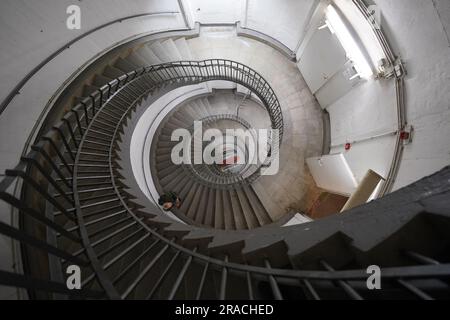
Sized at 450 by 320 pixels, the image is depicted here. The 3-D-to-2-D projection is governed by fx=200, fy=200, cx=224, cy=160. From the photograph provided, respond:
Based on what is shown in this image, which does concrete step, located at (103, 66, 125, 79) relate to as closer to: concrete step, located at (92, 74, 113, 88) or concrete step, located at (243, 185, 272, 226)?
concrete step, located at (92, 74, 113, 88)

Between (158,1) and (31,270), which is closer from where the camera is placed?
(31,270)

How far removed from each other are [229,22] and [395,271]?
30.0 feet

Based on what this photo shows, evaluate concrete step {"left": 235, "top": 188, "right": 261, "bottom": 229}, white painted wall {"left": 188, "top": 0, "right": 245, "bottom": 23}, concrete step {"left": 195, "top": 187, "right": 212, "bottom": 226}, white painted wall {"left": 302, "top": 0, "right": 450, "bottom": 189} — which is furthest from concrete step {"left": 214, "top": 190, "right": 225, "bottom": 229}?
white painted wall {"left": 188, "top": 0, "right": 245, "bottom": 23}

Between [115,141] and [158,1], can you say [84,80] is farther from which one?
[158,1]

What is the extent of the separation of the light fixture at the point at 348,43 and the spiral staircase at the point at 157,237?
9.84 ft

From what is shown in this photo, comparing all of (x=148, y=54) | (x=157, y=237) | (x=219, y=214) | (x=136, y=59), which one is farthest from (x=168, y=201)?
(x=148, y=54)

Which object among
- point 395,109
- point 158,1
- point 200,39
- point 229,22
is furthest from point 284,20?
point 395,109

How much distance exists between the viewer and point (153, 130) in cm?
914

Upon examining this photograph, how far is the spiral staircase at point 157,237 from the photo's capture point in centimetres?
190

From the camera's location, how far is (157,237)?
3.50 meters

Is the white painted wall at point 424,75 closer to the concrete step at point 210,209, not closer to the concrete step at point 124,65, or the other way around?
the concrete step at point 210,209

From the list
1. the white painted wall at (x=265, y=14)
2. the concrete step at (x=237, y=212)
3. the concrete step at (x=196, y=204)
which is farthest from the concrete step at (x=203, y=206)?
Answer: the white painted wall at (x=265, y=14)

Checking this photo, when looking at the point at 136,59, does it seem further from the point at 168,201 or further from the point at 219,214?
the point at 219,214
